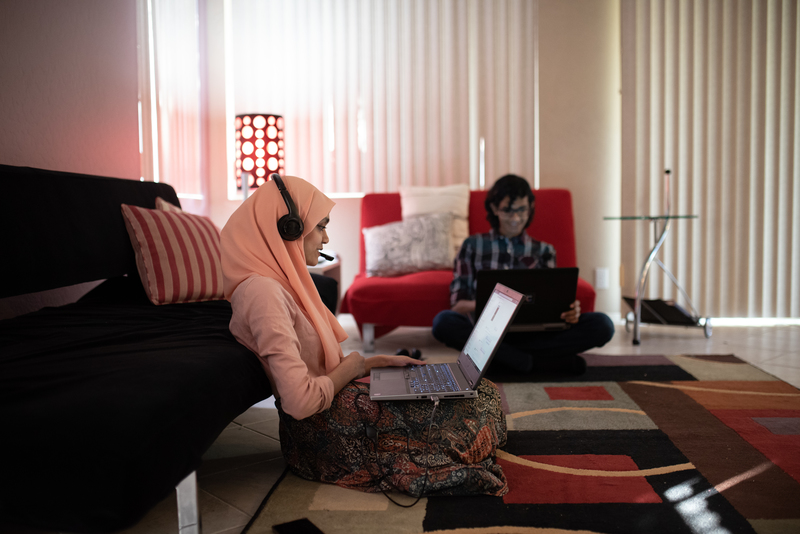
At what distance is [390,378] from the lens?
4.98 feet

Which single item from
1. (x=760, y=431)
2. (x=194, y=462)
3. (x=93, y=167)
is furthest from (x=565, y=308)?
(x=93, y=167)

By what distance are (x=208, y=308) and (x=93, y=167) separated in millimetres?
1105

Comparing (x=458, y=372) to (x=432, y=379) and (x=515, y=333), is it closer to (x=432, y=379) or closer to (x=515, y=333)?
(x=432, y=379)

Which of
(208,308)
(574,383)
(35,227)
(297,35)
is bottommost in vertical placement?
(574,383)

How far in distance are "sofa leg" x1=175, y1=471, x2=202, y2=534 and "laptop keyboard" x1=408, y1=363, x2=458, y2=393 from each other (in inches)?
21.3

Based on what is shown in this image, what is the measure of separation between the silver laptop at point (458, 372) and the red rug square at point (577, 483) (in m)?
0.27

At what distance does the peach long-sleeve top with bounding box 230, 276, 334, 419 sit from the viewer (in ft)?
4.09

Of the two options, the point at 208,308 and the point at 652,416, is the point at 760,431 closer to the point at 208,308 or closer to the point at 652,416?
the point at 652,416

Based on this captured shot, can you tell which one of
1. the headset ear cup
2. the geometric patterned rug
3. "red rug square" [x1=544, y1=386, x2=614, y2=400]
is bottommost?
"red rug square" [x1=544, y1=386, x2=614, y2=400]

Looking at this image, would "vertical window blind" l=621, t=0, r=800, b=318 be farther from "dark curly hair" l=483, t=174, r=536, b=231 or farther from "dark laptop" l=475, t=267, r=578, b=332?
"dark laptop" l=475, t=267, r=578, b=332

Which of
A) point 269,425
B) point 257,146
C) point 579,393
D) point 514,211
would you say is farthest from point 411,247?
point 269,425

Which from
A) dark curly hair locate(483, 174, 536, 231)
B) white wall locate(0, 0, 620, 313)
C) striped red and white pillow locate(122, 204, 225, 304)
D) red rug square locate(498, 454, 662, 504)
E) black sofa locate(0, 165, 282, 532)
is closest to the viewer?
black sofa locate(0, 165, 282, 532)

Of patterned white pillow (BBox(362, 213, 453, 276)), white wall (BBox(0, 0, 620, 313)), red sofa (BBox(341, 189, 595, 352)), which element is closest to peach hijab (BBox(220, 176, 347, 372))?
red sofa (BBox(341, 189, 595, 352))

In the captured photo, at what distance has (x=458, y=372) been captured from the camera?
5.35ft
